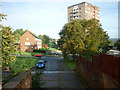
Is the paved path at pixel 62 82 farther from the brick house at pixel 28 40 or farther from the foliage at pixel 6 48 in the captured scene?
the brick house at pixel 28 40

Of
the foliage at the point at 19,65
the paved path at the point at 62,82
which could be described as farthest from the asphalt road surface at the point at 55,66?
the foliage at the point at 19,65

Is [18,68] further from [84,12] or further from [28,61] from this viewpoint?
[84,12]

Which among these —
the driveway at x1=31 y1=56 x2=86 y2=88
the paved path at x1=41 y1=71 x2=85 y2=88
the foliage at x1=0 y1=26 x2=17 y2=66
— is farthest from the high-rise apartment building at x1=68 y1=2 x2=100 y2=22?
the foliage at x1=0 y1=26 x2=17 y2=66

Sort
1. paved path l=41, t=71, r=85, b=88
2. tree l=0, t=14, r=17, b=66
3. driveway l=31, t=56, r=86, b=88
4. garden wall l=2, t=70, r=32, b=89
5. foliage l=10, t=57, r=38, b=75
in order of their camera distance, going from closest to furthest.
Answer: garden wall l=2, t=70, r=32, b=89 < tree l=0, t=14, r=17, b=66 < foliage l=10, t=57, r=38, b=75 < paved path l=41, t=71, r=85, b=88 < driveway l=31, t=56, r=86, b=88

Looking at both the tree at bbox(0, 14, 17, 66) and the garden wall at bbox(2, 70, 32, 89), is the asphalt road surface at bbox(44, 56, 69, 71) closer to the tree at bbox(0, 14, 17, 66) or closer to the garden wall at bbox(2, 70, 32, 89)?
the tree at bbox(0, 14, 17, 66)

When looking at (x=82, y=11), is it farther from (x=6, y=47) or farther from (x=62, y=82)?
(x=6, y=47)

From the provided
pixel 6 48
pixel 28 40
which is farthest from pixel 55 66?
pixel 28 40

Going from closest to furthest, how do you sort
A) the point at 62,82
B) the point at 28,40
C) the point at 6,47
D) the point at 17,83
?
the point at 17,83, the point at 6,47, the point at 62,82, the point at 28,40

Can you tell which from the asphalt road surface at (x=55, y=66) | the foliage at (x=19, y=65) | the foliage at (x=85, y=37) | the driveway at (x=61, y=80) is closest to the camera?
the foliage at (x=19, y=65)

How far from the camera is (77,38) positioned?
97.5ft

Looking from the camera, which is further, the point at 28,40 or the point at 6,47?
the point at 28,40

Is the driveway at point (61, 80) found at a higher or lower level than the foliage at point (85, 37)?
lower

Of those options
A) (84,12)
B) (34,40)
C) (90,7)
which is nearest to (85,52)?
(34,40)

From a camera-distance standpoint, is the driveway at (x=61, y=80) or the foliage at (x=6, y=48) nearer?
the foliage at (x=6, y=48)
